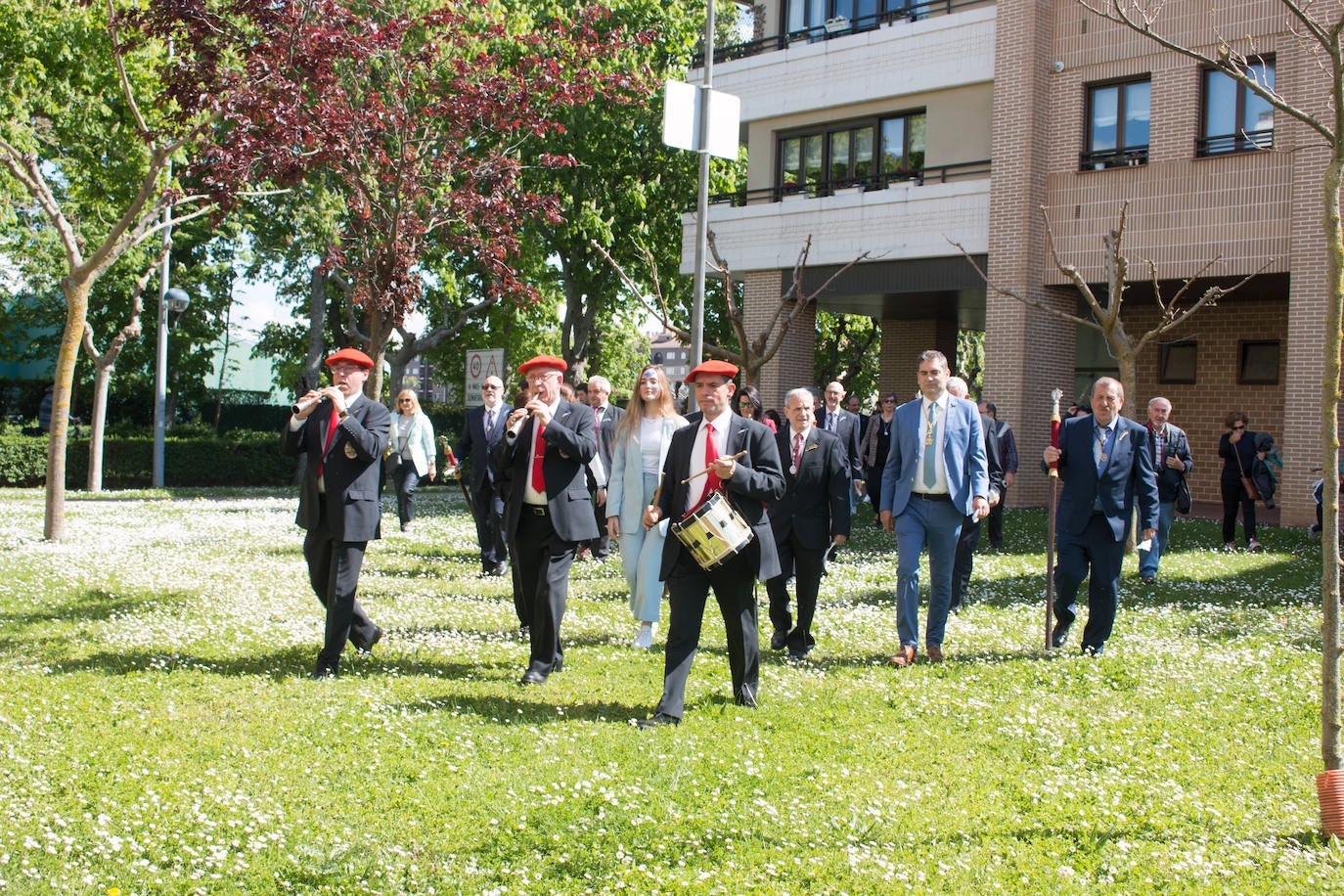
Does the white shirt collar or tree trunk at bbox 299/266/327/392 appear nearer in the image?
the white shirt collar

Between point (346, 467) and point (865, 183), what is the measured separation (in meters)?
18.8

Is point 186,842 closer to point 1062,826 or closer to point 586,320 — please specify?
point 1062,826

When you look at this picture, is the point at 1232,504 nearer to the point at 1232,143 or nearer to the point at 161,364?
the point at 1232,143

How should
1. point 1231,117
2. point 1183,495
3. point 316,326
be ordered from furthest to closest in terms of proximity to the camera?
point 316,326
point 1231,117
point 1183,495

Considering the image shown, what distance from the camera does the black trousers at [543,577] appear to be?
25.6ft

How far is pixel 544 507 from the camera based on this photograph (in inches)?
310

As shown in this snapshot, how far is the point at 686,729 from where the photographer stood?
21.8 feet

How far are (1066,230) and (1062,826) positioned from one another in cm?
1875

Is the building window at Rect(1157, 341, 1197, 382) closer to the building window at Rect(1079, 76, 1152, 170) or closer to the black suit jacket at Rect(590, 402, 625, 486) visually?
the building window at Rect(1079, 76, 1152, 170)

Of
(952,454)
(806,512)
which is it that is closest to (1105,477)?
(952,454)

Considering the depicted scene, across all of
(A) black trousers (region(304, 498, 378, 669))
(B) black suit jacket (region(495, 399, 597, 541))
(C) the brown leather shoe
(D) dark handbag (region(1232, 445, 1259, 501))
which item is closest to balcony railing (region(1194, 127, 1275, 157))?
(D) dark handbag (region(1232, 445, 1259, 501))

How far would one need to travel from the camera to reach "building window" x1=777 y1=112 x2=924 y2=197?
24828 millimetres

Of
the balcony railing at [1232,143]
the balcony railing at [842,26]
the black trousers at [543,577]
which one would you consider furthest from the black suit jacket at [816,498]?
the balcony railing at [842,26]

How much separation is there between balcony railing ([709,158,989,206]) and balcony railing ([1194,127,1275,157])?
371cm
